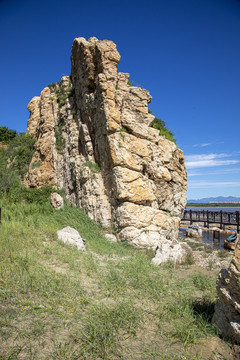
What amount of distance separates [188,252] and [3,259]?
776 cm

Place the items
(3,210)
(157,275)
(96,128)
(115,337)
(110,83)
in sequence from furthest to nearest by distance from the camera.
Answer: (96,128)
(110,83)
(3,210)
(157,275)
(115,337)

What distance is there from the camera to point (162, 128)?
1583 centimetres

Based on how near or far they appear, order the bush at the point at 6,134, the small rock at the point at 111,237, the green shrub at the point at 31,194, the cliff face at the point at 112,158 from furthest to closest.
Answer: the bush at the point at 6,134 < the green shrub at the point at 31,194 < the cliff face at the point at 112,158 < the small rock at the point at 111,237

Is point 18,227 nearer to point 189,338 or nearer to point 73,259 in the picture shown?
point 73,259

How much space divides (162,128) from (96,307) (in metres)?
13.3

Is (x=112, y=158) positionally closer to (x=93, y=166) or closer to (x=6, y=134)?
(x=93, y=166)

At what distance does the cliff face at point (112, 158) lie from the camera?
12109 mm

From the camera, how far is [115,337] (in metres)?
3.85

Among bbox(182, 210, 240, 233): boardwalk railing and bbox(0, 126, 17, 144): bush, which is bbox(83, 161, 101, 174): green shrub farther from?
bbox(182, 210, 240, 233): boardwalk railing

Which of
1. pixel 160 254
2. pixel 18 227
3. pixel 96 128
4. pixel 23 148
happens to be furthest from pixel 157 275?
pixel 23 148

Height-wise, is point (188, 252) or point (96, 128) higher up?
point (96, 128)

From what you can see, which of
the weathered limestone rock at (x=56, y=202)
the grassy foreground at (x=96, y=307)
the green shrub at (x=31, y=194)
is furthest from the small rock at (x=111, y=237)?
the green shrub at (x=31, y=194)

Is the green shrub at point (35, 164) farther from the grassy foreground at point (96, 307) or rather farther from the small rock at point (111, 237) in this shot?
the grassy foreground at point (96, 307)

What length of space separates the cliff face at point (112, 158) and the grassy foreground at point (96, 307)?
4.12 metres
